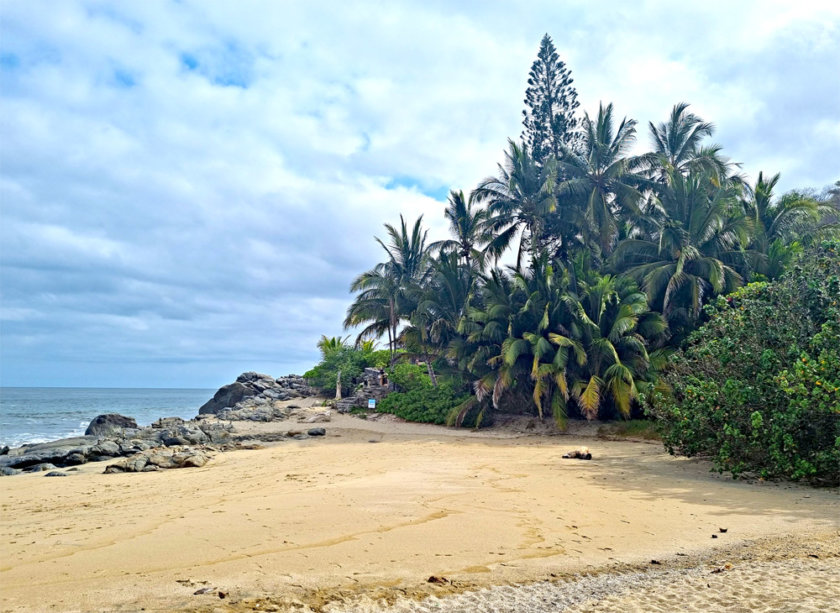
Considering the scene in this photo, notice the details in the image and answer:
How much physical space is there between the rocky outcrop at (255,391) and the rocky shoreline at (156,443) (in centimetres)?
12

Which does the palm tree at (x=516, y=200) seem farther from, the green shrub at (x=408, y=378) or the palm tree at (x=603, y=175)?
the green shrub at (x=408, y=378)

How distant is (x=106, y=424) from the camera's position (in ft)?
89.0

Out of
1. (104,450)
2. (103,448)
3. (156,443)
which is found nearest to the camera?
(104,450)

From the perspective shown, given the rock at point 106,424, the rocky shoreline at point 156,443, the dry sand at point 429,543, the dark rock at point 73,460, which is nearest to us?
the dry sand at point 429,543

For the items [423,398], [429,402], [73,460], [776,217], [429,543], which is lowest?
[73,460]

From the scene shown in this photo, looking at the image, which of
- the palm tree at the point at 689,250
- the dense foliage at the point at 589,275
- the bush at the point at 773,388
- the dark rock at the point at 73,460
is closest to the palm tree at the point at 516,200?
the dense foliage at the point at 589,275

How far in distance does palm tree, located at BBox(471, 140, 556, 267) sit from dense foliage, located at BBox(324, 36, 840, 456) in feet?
0.21

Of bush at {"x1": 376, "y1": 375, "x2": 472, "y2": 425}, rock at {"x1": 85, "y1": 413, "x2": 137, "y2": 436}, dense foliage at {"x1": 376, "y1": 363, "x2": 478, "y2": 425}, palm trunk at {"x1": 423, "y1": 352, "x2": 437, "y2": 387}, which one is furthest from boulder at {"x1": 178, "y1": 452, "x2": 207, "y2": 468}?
rock at {"x1": 85, "y1": 413, "x2": 137, "y2": 436}

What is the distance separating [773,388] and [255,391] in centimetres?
3349

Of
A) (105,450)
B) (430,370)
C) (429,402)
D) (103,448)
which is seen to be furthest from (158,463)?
(430,370)

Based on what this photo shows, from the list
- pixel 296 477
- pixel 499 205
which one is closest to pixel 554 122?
pixel 499 205

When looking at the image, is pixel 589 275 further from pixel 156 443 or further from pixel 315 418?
pixel 156 443

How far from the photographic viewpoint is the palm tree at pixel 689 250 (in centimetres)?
2080

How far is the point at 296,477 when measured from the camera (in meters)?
10.1
